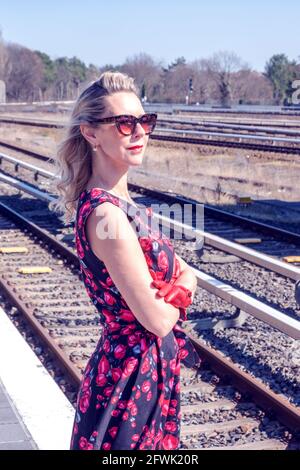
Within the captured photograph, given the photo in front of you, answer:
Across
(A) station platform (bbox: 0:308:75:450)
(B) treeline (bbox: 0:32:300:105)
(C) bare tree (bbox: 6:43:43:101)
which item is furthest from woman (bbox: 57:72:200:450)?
(C) bare tree (bbox: 6:43:43:101)

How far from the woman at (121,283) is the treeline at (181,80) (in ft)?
205

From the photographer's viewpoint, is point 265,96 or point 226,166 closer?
point 226,166

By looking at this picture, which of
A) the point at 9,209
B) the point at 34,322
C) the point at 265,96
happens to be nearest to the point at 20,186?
the point at 9,209

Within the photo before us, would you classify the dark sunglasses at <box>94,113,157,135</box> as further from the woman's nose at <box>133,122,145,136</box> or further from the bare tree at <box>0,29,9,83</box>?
the bare tree at <box>0,29,9,83</box>

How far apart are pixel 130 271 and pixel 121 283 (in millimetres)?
46

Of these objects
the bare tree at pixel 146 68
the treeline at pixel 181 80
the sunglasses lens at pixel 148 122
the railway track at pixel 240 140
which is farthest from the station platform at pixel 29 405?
the bare tree at pixel 146 68

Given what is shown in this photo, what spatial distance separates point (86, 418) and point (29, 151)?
83.8 feet

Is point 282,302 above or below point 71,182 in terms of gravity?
below

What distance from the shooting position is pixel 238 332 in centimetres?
727

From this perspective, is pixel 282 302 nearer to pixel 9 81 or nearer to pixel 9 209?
pixel 9 209

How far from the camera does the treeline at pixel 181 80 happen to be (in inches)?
3034

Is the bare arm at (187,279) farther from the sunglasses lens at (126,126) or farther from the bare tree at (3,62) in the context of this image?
the bare tree at (3,62)

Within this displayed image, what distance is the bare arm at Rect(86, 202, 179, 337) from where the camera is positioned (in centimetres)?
251

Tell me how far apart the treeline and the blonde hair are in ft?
205
